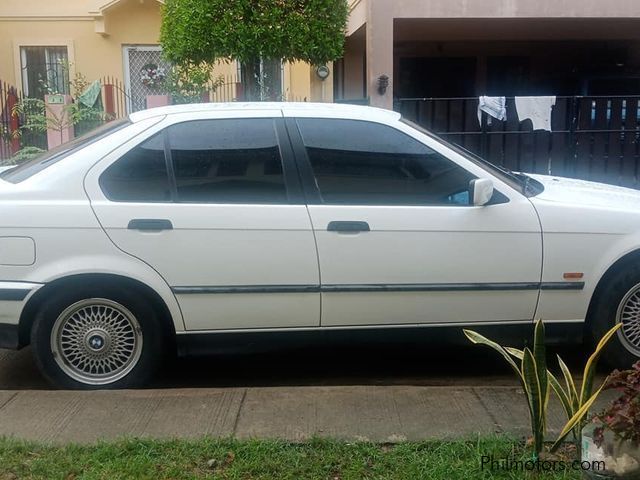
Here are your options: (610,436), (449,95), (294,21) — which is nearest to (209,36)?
(294,21)

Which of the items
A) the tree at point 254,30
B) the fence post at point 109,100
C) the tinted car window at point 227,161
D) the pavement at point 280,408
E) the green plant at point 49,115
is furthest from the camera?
the fence post at point 109,100

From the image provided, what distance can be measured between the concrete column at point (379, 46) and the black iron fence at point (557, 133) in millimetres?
550

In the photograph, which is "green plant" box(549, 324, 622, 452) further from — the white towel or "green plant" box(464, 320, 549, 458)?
the white towel

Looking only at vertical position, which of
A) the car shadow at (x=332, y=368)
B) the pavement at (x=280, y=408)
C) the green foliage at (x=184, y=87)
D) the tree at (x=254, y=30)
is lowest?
the car shadow at (x=332, y=368)

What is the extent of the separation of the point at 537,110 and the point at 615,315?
5.28 metres

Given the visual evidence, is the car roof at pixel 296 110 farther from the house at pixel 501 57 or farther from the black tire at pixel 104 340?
the house at pixel 501 57

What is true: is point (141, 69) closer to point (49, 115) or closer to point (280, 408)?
point (49, 115)

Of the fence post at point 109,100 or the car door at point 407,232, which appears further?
the fence post at point 109,100

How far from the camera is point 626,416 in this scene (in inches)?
113

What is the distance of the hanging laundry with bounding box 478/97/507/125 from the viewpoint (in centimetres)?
926

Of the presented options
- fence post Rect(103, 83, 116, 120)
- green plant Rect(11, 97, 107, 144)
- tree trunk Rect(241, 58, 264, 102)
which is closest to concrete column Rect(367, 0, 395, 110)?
tree trunk Rect(241, 58, 264, 102)

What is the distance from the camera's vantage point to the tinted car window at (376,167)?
4.46 meters

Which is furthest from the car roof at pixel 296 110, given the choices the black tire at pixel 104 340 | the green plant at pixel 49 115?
the green plant at pixel 49 115

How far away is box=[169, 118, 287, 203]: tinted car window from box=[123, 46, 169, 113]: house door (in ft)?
33.3
